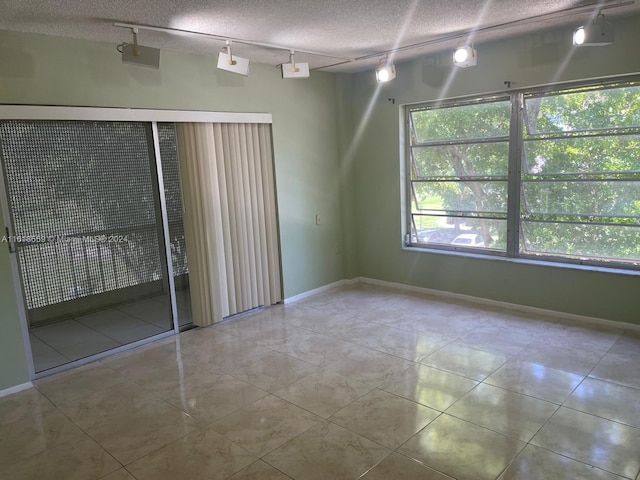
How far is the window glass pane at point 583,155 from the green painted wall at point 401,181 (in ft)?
1.90

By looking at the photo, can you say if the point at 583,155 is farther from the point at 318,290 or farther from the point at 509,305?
the point at 318,290

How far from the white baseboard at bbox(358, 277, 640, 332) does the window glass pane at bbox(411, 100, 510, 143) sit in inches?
69.3

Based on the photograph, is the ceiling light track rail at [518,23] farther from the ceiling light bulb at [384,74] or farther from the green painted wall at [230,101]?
the green painted wall at [230,101]

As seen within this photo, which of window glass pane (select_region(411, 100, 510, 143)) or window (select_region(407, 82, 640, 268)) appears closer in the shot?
window (select_region(407, 82, 640, 268))

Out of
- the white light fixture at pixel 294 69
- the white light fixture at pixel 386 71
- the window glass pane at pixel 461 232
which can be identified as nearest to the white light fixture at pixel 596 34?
the white light fixture at pixel 386 71

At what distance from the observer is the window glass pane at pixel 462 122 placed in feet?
15.7

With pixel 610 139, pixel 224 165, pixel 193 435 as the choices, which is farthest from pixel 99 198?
pixel 610 139

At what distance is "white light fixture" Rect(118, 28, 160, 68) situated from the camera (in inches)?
137

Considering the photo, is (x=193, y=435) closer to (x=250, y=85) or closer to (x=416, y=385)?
(x=416, y=385)

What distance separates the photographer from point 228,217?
15.6 ft

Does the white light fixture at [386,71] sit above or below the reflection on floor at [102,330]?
above

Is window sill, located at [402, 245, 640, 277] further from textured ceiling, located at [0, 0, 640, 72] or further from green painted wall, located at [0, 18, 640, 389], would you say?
textured ceiling, located at [0, 0, 640, 72]

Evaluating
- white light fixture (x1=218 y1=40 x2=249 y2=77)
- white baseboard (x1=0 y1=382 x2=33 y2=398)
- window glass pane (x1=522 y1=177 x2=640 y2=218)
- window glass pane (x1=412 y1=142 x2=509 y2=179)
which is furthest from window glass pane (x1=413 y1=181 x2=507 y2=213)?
white baseboard (x1=0 y1=382 x2=33 y2=398)

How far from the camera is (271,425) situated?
2879 millimetres
